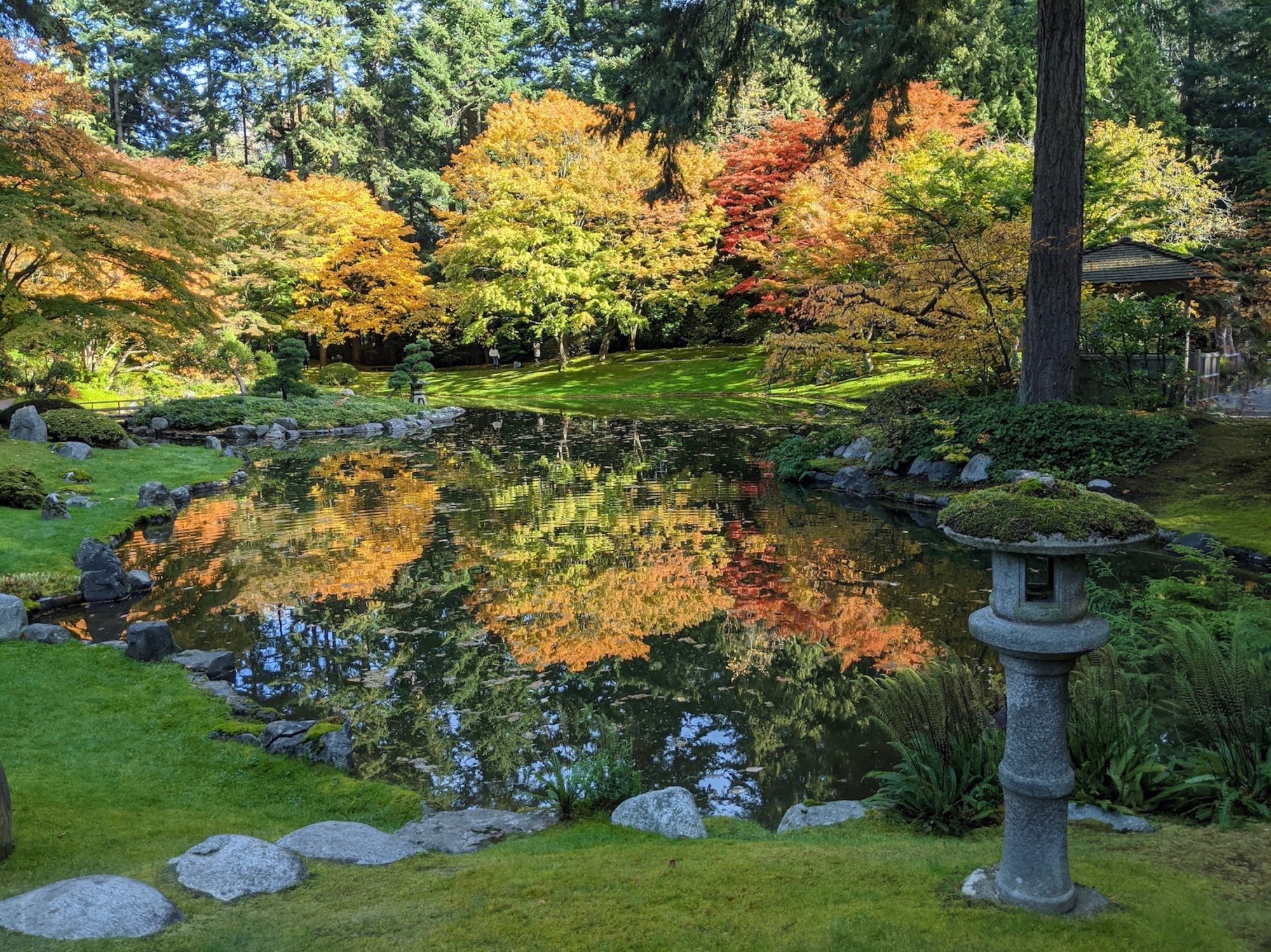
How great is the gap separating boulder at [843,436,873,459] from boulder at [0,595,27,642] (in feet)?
38.9

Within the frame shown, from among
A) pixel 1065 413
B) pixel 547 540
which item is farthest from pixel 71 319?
pixel 1065 413

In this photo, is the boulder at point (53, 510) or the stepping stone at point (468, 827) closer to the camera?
the stepping stone at point (468, 827)

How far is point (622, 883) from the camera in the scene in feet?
10.8

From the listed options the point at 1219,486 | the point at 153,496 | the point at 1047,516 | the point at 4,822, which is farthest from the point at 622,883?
the point at 153,496

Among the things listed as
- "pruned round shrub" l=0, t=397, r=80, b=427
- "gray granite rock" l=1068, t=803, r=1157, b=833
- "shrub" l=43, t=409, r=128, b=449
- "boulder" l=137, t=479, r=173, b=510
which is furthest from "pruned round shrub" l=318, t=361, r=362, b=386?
"gray granite rock" l=1068, t=803, r=1157, b=833

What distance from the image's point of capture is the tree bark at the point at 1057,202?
11711 millimetres

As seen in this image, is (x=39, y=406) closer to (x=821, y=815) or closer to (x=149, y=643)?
(x=149, y=643)

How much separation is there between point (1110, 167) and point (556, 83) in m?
28.2

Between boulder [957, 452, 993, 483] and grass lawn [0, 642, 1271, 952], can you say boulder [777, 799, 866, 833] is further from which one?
boulder [957, 452, 993, 483]

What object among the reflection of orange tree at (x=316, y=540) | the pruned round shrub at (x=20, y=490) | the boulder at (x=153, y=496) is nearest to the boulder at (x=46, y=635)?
the reflection of orange tree at (x=316, y=540)

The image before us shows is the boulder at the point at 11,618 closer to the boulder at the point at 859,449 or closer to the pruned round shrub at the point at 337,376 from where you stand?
the boulder at the point at 859,449

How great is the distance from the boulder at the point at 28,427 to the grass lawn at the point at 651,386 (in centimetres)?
1439

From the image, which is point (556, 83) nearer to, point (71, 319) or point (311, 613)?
point (71, 319)

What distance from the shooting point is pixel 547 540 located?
1150 cm
